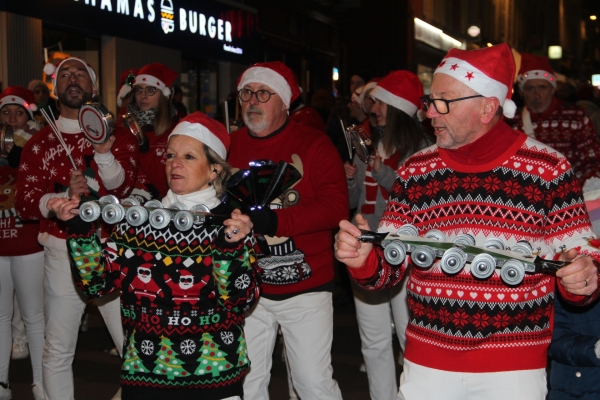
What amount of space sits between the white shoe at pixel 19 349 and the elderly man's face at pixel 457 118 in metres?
5.59

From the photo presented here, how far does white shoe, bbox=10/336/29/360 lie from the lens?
7.75 metres

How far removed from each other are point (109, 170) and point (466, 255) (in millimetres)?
2898

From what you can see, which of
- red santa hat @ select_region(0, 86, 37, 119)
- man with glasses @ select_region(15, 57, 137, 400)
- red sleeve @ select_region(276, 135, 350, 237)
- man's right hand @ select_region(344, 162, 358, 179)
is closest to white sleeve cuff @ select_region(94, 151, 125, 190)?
man with glasses @ select_region(15, 57, 137, 400)

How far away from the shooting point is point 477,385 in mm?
3326

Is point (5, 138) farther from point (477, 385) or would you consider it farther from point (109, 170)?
point (477, 385)

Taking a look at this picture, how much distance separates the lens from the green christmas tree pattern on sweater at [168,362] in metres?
3.75

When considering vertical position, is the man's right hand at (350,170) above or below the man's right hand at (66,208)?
above

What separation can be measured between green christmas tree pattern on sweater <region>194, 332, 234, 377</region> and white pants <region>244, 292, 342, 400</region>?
114 centimetres

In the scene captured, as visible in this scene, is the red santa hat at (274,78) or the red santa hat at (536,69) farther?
the red santa hat at (536,69)

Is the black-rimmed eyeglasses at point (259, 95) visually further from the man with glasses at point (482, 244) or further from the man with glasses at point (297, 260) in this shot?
the man with glasses at point (482, 244)

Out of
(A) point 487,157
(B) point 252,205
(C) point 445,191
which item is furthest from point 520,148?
(B) point 252,205

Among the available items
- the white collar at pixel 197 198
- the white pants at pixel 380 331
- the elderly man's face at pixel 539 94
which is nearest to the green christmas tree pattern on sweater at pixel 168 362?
the white collar at pixel 197 198

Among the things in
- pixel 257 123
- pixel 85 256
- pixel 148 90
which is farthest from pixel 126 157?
pixel 85 256

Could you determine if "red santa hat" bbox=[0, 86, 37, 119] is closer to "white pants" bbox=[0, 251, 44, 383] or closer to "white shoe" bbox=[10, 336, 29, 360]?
"white pants" bbox=[0, 251, 44, 383]
